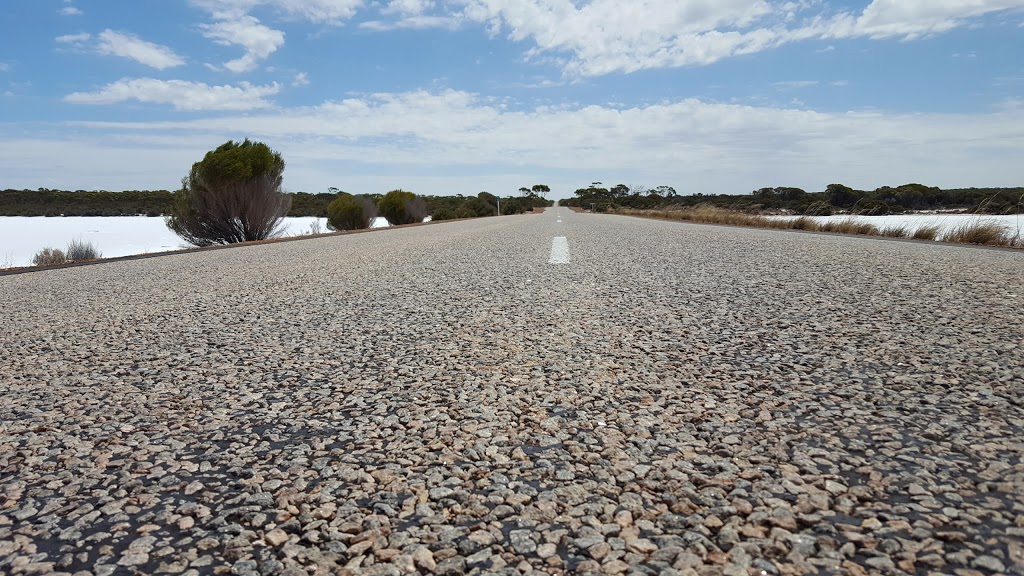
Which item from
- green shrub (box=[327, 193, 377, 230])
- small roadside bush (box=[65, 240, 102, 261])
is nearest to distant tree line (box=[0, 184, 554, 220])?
green shrub (box=[327, 193, 377, 230])

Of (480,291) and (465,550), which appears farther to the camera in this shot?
(480,291)

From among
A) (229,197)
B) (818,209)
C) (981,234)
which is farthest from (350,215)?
(981,234)

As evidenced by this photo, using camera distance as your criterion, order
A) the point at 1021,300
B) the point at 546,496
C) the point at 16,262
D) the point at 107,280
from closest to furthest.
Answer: the point at 546,496 → the point at 1021,300 → the point at 107,280 → the point at 16,262

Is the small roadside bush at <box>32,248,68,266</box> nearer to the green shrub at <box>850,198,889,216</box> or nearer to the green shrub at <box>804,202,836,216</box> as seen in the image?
the green shrub at <box>804,202,836,216</box>

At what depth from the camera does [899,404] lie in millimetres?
2582

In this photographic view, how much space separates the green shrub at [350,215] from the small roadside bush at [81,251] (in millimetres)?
16413

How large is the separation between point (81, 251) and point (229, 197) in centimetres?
507

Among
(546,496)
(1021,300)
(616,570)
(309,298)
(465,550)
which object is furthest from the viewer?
(309,298)

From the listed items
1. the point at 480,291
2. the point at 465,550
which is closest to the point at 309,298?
the point at 480,291

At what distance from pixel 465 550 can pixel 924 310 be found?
4.38 m

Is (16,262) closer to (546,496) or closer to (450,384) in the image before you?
(450,384)

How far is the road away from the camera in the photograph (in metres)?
1.61

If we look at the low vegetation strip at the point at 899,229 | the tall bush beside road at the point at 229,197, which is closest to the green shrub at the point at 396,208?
the tall bush beside road at the point at 229,197

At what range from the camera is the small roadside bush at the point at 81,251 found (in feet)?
49.1
